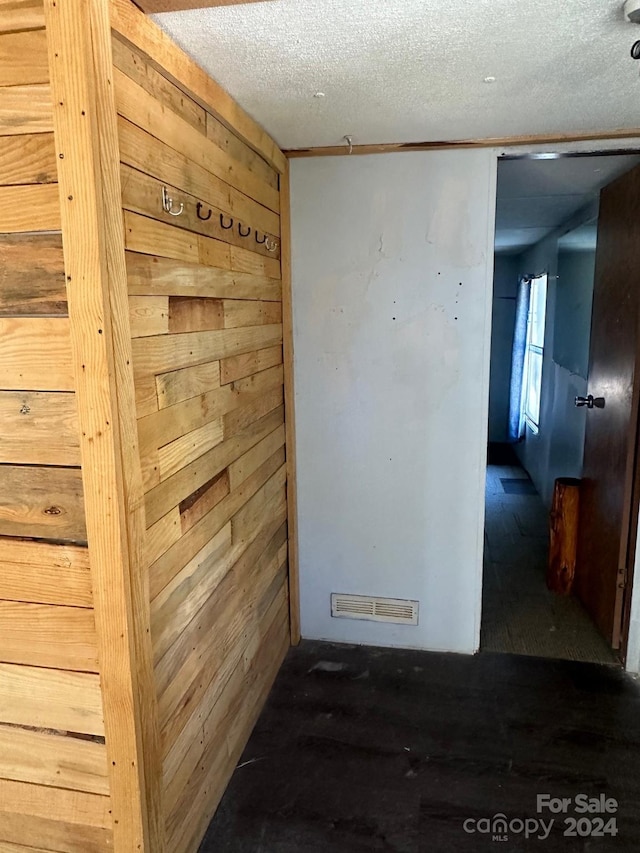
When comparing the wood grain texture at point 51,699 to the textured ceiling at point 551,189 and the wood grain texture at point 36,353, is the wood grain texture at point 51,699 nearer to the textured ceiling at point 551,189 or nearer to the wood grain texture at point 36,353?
the wood grain texture at point 36,353

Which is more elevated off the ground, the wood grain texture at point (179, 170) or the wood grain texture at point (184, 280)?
the wood grain texture at point (179, 170)

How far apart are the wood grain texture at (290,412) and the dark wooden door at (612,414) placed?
137cm

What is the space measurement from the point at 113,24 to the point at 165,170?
0.30 m

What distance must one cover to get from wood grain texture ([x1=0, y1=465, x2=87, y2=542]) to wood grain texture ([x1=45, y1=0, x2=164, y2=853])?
44 mm

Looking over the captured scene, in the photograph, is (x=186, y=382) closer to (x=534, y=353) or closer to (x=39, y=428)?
(x=39, y=428)

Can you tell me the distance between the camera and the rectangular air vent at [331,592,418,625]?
2.66 metres

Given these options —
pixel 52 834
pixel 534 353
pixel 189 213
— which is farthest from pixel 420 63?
pixel 534 353

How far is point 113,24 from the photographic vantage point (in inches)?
46.1

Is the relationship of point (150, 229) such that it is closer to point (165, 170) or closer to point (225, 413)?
point (165, 170)

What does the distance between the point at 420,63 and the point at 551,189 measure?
192 centimetres

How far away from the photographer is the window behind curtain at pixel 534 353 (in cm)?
536

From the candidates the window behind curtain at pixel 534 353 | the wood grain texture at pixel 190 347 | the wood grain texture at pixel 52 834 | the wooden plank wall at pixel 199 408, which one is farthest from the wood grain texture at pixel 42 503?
the window behind curtain at pixel 534 353

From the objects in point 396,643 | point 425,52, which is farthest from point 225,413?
point 396,643

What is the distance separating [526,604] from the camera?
300 cm
